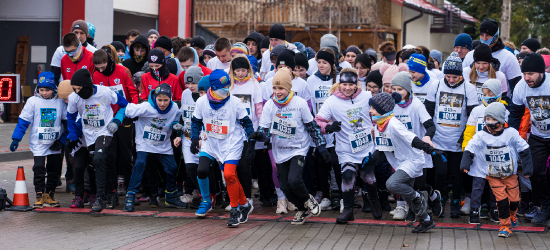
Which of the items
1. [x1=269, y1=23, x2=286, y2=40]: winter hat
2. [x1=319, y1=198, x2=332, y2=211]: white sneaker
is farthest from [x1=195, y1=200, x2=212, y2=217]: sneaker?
[x1=269, y1=23, x2=286, y2=40]: winter hat

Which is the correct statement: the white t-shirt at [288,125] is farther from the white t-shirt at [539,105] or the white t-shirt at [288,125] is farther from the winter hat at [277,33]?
the winter hat at [277,33]

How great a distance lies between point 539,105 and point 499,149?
0.99 meters

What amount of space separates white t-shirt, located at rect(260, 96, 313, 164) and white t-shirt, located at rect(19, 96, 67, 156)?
289 centimetres

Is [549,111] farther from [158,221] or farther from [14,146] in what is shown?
[14,146]

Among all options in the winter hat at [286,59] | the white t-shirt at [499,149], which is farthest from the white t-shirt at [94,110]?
the white t-shirt at [499,149]

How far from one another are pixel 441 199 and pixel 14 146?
551cm

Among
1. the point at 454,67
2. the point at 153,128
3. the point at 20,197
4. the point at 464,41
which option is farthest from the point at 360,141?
the point at 20,197

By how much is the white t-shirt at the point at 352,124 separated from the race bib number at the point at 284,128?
435 millimetres

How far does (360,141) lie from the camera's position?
763 centimetres

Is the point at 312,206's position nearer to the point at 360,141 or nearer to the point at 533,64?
the point at 360,141

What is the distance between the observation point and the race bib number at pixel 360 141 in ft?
24.9

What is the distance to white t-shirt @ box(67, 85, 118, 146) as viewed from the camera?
320 inches

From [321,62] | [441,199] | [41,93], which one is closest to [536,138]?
[441,199]

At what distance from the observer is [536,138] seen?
298 inches
